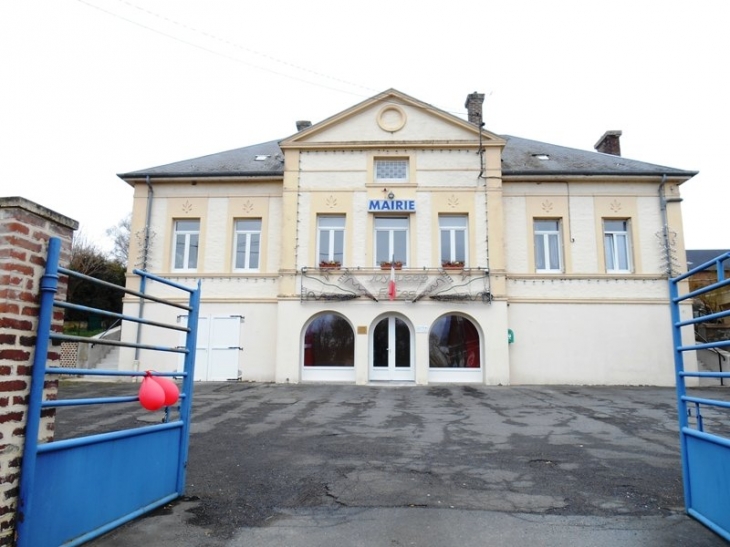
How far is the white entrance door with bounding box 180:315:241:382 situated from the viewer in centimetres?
1653

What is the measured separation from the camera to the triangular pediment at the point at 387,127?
1689cm

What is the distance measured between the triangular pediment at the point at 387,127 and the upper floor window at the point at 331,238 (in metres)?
2.70

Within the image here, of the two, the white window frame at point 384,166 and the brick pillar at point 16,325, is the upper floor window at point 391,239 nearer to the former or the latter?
the white window frame at point 384,166

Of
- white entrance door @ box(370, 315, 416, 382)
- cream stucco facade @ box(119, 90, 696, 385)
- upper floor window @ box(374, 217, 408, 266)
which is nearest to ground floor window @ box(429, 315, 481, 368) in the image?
cream stucco facade @ box(119, 90, 696, 385)

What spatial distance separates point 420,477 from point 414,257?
11.7m

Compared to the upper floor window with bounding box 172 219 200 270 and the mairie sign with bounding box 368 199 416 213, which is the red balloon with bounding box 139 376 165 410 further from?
the upper floor window with bounding box 172 219 200 270

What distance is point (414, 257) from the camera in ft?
53.7

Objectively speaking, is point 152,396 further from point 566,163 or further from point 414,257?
point 566,163

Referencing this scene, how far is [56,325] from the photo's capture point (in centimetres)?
315

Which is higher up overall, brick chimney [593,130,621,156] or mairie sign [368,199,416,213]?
brick chimney [593,130,621,156]

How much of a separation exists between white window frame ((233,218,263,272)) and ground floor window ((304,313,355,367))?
3147mm

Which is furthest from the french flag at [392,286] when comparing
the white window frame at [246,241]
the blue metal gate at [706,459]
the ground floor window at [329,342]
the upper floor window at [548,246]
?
the blue metal gate at [706,459]

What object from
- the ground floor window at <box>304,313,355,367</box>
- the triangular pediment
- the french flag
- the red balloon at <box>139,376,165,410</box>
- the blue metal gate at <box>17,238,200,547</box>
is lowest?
the blue metal gate at <box>17,238,200,547</box>

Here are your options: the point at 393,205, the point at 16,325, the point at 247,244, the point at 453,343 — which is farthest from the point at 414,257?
the point at 16,325
